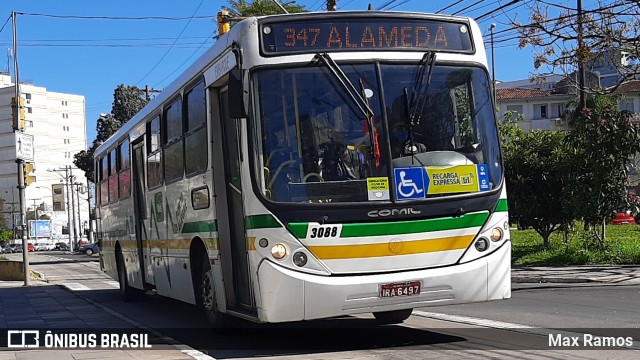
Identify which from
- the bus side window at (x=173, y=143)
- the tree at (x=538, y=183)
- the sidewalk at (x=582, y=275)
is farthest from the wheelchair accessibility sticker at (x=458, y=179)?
the tree at (x=538, y=183)

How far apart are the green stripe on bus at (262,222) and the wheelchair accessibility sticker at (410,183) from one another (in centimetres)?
129

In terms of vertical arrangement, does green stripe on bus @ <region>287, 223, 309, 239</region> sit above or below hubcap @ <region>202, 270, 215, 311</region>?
above

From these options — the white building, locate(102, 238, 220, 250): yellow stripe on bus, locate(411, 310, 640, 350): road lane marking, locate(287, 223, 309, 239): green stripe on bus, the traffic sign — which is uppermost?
the white building

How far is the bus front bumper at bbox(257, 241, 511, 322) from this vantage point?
24.8 feet

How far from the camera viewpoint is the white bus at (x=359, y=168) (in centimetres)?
767

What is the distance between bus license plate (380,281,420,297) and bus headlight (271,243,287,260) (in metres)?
1.04

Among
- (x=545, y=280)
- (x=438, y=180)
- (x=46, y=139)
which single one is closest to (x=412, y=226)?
Answer: (x=438, y=180)

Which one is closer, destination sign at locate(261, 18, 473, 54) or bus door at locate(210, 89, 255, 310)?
destination sign at locate(261, 18, 473, 54)

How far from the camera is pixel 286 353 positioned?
831 centimetres

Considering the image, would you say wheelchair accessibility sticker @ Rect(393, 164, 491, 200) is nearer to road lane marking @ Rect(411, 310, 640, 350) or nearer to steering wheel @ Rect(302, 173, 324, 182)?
steering wheel @ Rect(302, 173, 324, 182)

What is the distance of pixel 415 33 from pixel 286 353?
148 inches

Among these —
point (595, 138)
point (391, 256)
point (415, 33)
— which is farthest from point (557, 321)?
point (595, 138)

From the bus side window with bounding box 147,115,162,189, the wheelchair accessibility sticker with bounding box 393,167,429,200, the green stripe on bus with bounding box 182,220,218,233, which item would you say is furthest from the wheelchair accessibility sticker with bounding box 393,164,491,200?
the bus side window with bounding box 147,115,162,189

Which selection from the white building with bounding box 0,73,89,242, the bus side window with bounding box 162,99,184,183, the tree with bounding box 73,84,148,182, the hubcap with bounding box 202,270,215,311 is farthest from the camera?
the white building with bounding box 0,73,89,242
